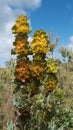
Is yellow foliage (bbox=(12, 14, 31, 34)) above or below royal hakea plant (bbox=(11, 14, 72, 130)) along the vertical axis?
above

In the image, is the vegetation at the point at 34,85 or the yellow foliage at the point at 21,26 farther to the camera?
the yellow foliage at the point at 21,26

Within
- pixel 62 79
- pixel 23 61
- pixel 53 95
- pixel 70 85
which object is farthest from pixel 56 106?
pixel 62 79

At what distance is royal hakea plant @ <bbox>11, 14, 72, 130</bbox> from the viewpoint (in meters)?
8.39

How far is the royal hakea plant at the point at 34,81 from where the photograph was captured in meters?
8.39

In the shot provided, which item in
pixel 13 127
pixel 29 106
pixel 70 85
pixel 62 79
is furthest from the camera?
pixel 62 79

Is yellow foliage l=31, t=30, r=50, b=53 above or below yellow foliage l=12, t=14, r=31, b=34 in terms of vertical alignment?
below

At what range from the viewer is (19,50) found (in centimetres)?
866

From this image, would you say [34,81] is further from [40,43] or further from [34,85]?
[40,43]

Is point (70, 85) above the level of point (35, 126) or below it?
above

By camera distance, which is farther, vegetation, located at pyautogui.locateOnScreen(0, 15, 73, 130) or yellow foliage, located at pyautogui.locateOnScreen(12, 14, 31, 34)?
yellow foliage, located at pyautogui.locateOnScreen(12, 14, 31, 34)

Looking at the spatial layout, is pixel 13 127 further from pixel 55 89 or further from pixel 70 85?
pixel 70 85

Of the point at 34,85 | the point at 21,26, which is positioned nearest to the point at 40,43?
the point at 21,26

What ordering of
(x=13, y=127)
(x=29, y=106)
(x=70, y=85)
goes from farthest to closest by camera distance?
(x=70, y=85) < (x=13, y=127) < (x=29, y=106)

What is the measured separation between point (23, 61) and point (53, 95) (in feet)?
4.02
